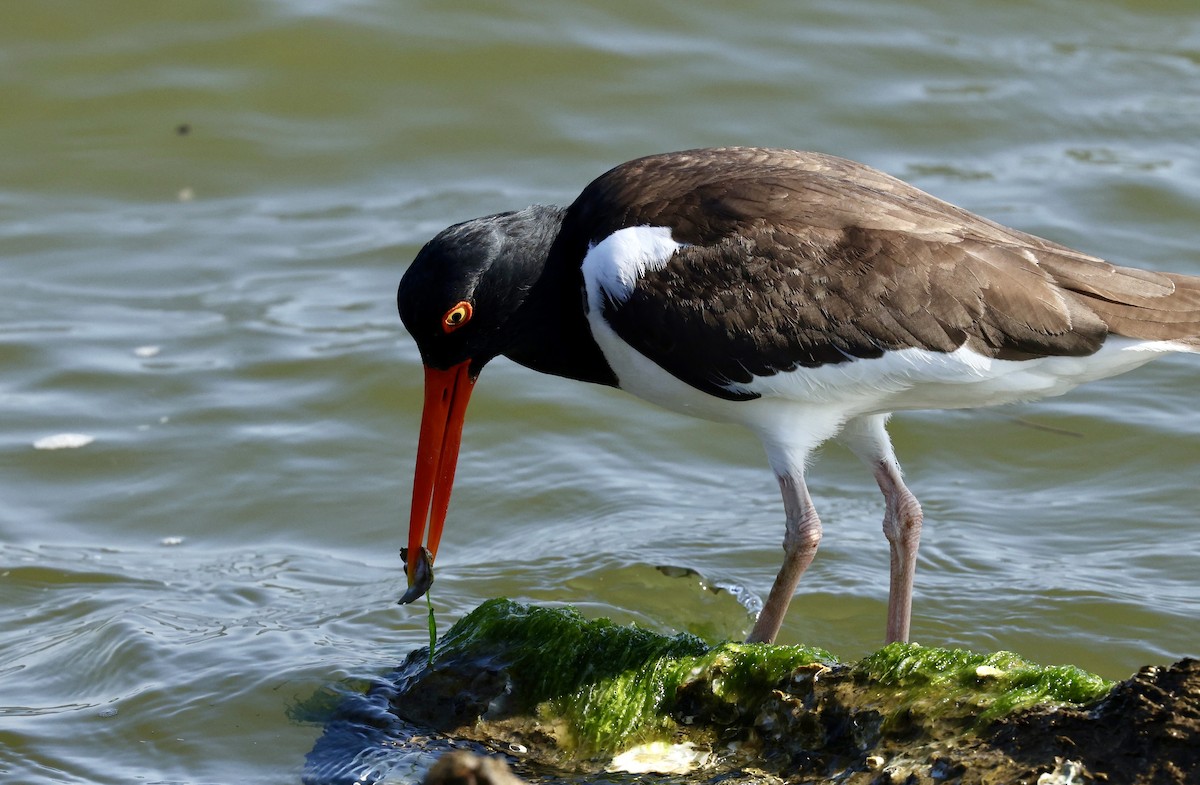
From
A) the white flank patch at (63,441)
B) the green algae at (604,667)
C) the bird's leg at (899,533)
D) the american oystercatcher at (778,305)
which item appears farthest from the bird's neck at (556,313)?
the white flank patch at (63,441)

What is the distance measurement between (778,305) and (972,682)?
66.5 inches

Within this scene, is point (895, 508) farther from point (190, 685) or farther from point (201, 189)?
point (201, 189)

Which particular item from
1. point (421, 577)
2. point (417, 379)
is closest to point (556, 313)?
point (421, 577)

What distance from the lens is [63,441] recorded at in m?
8.16

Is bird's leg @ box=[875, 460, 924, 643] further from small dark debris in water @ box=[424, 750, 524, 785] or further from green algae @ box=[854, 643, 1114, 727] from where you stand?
small dark debris in water @ box=[424, 750, 524, 785]

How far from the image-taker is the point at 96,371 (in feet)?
28.8

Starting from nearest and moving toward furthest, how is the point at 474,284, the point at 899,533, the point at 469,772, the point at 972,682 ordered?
the point at 469,772, the point at 972,682, the point at 474,284, the point at 899,533

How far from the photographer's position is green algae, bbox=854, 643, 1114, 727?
12.9 feet

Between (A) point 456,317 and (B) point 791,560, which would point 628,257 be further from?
(B) point 791,560

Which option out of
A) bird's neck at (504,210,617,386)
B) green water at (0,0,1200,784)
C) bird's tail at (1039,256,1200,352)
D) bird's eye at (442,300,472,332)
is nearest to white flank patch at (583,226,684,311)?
bird's neck at (504,210,617,386)

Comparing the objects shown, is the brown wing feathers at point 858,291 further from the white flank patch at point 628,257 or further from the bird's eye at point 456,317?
the bird's eye at point 456,317

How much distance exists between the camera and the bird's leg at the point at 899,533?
19.8 ft

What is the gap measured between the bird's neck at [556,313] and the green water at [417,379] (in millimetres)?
1324

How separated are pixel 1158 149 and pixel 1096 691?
7.84m
